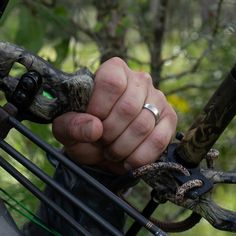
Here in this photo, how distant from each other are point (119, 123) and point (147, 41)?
1.65m

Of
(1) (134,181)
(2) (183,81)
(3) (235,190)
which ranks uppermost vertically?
(1) (134,181)

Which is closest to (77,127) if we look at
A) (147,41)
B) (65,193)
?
(65,193)

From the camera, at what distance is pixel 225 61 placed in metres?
2.33

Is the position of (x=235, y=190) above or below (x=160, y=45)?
below

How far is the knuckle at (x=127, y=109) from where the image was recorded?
39.1 inches

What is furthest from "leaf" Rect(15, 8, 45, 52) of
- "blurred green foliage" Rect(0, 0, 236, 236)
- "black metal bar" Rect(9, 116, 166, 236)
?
"black metal bar" Rect(9, 116, 166, 236)

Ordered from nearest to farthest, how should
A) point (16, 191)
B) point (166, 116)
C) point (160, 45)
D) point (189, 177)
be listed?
1. point (189, 177)
2. point (166, 116)
3. point (16, 191)
4. point (160, 45)

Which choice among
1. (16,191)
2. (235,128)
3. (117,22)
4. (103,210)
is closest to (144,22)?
(117,22)

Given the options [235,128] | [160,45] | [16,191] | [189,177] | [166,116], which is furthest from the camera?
[160,45]

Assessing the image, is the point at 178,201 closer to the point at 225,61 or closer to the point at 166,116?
the point at 166,116

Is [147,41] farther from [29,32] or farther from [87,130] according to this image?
[87,130]

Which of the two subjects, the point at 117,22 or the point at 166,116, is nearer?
the point at 166,116

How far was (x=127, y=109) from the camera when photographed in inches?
39.1

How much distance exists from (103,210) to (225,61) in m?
1.34
